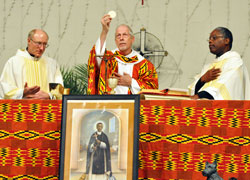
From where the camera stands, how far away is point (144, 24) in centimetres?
826

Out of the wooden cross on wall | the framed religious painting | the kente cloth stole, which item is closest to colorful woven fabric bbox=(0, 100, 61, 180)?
the framed religious painting

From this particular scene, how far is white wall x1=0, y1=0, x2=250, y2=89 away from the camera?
8.06m

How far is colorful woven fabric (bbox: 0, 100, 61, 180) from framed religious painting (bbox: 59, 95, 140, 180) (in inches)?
14.0

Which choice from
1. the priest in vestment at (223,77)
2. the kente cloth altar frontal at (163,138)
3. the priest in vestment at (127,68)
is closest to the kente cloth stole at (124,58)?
the priest in vestment at (127,68)

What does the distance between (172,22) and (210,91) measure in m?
3.88

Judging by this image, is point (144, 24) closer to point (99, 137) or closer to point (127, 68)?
point (127, 68)

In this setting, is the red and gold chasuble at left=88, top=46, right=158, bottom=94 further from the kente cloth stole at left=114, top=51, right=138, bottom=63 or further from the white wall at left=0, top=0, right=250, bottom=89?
the white wall at left=0, top=0, right=250, bottom=89

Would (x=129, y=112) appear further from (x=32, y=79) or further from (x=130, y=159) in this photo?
(x=32, y=79)

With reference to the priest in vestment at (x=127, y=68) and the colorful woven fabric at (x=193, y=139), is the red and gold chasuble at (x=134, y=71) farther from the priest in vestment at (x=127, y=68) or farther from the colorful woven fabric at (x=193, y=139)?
the colorful woven fabric at (x=193, y=139)

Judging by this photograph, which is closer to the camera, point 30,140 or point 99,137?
point 99,137

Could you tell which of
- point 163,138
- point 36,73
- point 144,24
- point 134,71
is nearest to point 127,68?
point 134,71

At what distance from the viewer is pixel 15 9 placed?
868cm

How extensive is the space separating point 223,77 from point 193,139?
1.71 meters

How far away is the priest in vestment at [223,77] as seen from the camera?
4.65 metres
